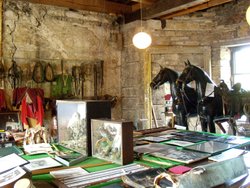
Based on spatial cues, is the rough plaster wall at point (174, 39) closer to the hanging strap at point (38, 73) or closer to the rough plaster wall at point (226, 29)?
the rough plaster wall at point (226, 29)

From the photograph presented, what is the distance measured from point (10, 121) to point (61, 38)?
190cm

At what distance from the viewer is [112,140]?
6.17 ft

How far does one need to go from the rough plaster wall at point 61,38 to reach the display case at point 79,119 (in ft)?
9.25

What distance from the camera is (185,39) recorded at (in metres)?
5.55

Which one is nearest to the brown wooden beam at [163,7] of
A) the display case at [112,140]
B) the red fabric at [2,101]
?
the red fabric at [2,101]

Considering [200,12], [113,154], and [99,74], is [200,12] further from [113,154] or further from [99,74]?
[113,154]

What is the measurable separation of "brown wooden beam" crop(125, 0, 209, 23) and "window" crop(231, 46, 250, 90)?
4.67 ft

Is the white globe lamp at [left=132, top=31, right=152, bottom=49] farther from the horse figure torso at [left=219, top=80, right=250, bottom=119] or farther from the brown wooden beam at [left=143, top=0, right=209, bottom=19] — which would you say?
the horse figure torso at [left=219, top=80, right=250, bottom=119]

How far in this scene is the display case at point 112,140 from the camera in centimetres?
182

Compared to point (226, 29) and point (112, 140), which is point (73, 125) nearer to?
point (112, 140)

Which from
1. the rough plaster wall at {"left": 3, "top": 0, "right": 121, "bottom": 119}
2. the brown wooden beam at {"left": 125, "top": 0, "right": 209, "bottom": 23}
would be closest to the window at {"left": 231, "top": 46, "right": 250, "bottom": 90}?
the brown wooden beam at {"left": 125, "top": 0, "right": 209, "bottom": 23}

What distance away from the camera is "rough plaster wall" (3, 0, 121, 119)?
15.8 feet

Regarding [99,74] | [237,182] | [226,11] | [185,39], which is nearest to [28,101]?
[99,74]

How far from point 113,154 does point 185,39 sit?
4.23 meters
